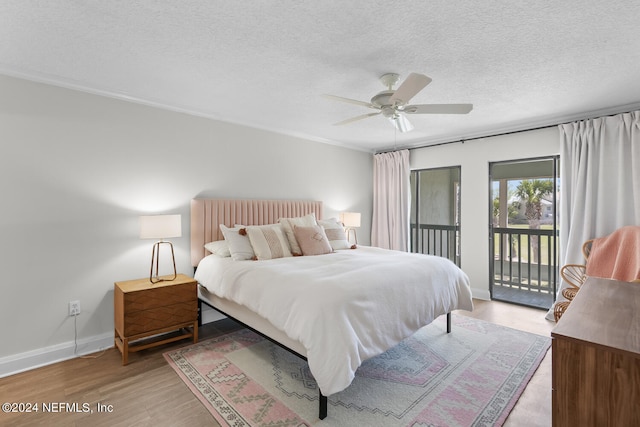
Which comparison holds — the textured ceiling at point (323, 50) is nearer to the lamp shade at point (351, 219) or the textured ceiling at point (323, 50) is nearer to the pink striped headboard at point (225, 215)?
the pink striped headboard at point (225, 215)

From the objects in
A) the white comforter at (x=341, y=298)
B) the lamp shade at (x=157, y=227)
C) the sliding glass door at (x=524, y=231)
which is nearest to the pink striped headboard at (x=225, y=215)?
the white comforter at (x=341, y=298)

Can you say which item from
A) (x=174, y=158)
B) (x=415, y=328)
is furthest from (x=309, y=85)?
(x=415, y=328)

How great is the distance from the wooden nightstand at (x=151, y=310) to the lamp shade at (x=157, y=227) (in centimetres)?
48

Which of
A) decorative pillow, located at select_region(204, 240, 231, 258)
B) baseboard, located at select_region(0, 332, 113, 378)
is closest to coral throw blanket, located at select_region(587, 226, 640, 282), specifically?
decorative pillow, located at select_region(204, 240, 231, 258)

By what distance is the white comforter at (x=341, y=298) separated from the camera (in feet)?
6.14

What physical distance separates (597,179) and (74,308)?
579 cm

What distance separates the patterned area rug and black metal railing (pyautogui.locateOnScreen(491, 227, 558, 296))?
75.8 inches

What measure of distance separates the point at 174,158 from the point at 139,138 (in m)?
0.39

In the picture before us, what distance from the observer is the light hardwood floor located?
1.92m

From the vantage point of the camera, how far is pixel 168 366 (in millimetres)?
2574

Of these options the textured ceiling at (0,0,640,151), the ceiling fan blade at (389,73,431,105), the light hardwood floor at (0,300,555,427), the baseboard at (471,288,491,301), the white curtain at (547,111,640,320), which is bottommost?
the light hardwood floor at (0,300,555,427)

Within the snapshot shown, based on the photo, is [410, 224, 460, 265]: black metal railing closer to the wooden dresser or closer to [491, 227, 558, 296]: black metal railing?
[491, 227, 558, 296]: black metal railing

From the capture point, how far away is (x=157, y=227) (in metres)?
2.84

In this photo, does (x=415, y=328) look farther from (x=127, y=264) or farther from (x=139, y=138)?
(x=139, y=138)
